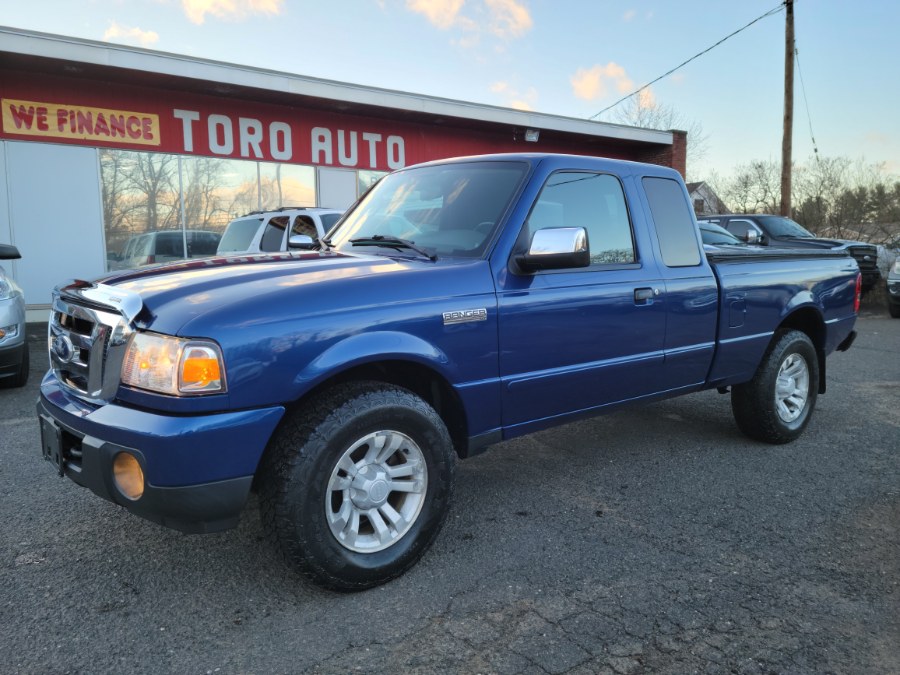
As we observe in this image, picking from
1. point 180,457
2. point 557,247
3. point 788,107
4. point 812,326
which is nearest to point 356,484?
point 180,457

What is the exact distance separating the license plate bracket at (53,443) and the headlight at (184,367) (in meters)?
0.58

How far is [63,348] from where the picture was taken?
2877mm

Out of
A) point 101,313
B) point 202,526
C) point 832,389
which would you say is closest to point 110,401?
point 101,313

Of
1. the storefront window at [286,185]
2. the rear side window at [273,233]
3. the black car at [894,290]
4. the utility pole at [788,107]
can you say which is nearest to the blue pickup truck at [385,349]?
the rear side window at [273,233]

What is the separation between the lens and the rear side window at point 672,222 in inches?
158

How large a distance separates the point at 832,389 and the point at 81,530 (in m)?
6.63

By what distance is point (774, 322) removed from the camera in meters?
4.62

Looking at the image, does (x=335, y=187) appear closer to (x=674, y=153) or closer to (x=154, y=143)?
(x=154, y=143)

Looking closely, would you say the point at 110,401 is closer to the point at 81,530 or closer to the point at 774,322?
the point at 81,530

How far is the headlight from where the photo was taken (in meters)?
2.34

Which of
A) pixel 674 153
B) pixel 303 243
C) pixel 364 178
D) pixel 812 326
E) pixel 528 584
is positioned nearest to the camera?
pixel 528 584

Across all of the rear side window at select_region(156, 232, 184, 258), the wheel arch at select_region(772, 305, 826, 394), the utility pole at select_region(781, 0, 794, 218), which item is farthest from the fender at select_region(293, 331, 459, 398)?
the utility pole at select_region(781, 0, 794, 218)

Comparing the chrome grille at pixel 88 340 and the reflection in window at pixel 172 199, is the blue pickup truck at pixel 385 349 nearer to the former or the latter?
the chrome grille at pixel 88 340

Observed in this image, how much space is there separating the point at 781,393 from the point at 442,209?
9.72 feet
